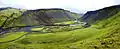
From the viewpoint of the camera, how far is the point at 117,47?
66.9 meters

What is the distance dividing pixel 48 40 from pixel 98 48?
66.2 m

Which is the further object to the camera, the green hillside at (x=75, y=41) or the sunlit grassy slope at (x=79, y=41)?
the green hillside at (x=75, y=41)

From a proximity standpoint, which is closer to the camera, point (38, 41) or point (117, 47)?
point (117, 47)

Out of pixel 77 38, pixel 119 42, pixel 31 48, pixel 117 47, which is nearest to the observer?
pixel 117 47

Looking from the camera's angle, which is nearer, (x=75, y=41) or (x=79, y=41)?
(x=79, y=41)

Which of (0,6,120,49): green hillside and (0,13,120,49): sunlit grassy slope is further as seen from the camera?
(0,6,120,49): green hillside

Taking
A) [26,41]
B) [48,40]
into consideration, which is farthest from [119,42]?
[26,41]

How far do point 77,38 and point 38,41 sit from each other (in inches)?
1051

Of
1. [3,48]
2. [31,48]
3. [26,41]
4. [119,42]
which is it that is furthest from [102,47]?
[26,41]

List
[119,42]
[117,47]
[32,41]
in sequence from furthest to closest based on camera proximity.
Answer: [32,41] → [119,42] → [117,47]

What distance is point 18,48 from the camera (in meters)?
110

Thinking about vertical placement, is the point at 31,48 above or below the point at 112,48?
below

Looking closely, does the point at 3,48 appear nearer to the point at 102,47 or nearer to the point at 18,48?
the point at 18,48

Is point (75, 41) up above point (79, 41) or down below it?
below
